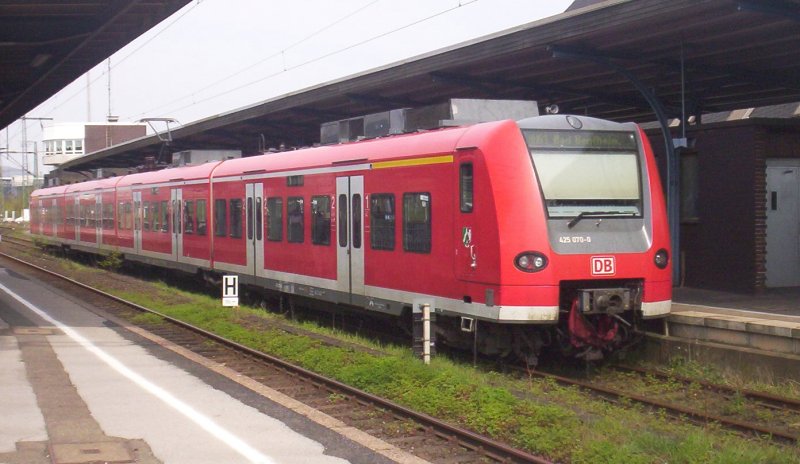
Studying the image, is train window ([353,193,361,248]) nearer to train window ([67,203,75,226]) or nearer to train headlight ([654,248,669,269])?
train headlight ([654,248,669,269])

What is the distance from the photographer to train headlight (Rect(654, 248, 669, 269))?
37.4 feet

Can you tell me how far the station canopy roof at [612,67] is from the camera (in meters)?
13.1

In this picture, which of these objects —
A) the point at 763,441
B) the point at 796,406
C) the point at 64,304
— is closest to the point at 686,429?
the point at 763,441

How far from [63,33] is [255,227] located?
5.03 m

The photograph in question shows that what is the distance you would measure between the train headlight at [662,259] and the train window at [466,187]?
2.30m

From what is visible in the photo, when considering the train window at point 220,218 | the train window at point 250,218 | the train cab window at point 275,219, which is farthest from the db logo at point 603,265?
the train window at point 220,218

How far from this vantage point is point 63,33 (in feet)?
58.9

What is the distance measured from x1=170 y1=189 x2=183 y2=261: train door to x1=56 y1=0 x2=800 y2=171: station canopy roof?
294cm

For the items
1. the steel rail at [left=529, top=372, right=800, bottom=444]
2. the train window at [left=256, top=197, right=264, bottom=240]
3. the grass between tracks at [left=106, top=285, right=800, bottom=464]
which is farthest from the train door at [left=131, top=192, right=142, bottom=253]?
the steel rail at [left=529, top=372, right=800, bottom=444]

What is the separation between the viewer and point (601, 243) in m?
11.1

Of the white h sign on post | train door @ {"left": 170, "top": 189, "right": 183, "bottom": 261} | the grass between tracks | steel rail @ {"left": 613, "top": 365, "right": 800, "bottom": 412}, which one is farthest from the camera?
train door @ {"left": 170, "top": 189, "right": 183, "bottom": 261}

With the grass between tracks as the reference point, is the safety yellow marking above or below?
above

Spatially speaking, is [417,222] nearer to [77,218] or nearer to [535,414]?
[535,414]

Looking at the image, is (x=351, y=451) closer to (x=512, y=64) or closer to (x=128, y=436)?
(x=128, y=436)
